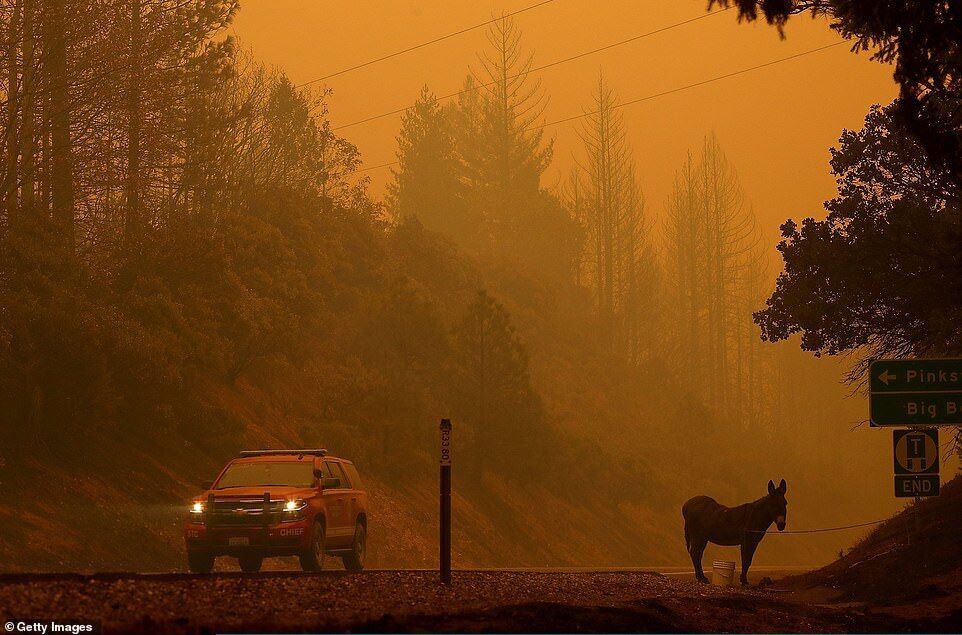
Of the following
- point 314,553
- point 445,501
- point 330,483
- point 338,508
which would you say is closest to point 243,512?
point 314,553

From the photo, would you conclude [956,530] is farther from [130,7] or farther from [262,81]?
[262,81]

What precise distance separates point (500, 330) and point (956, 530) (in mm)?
29210

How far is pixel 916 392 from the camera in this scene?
22.7m

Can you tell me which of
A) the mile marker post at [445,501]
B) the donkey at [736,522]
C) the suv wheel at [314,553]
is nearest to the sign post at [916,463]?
the donkey at [736,522]

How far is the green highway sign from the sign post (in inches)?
13.4

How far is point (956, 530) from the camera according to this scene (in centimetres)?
2619

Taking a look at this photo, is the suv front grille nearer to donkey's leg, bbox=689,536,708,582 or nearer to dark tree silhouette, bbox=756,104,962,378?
donkey's leg, bbox=689,536,708,582

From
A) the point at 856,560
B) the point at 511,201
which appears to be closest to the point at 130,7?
the point at 856,560

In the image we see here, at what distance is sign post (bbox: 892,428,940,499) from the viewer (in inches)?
887

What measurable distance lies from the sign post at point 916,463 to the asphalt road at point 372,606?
380 cm

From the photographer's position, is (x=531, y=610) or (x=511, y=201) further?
(x=511, y=201)

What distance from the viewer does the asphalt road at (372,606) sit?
11.5 m

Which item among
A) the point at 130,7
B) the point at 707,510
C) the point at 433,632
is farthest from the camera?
the point at 130,7

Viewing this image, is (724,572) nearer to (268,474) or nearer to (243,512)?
(268,474)
